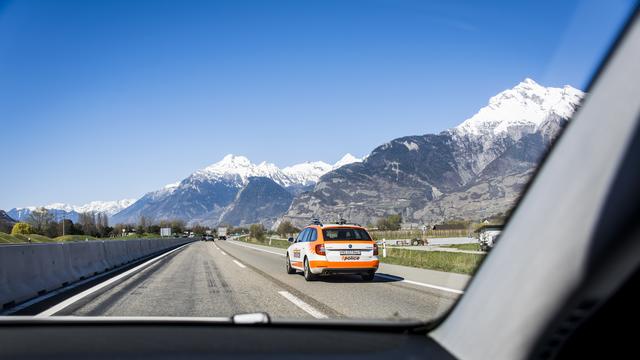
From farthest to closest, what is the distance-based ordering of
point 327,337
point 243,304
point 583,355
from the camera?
point 243,304
point 327,337
point 583,355

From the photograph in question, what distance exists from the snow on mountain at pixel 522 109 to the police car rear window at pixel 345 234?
32.9ft

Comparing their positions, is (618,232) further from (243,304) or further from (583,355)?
(243,304)

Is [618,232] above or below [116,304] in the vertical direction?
above

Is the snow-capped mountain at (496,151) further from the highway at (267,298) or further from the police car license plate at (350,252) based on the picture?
the police car license plate at (350,252)

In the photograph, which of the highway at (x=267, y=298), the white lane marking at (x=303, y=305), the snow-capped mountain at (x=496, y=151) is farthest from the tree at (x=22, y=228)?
the snow-capped mountain at (x=496, y=151)

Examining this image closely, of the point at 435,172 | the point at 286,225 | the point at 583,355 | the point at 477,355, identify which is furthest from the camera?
the point at 286,225

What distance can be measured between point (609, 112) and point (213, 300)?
810 cm

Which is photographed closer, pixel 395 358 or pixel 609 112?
pixel 609 112

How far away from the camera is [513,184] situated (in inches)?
107

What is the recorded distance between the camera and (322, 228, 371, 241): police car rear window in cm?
1416

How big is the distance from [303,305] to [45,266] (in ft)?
22.9

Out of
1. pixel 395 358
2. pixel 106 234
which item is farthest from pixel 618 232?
pixel 106 234

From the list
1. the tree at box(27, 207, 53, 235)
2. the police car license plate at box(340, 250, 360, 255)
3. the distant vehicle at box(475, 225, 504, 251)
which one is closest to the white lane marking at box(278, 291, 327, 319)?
the police car license plate at box(340, 250, 360, 255)

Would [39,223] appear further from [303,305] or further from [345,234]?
[303,305]
